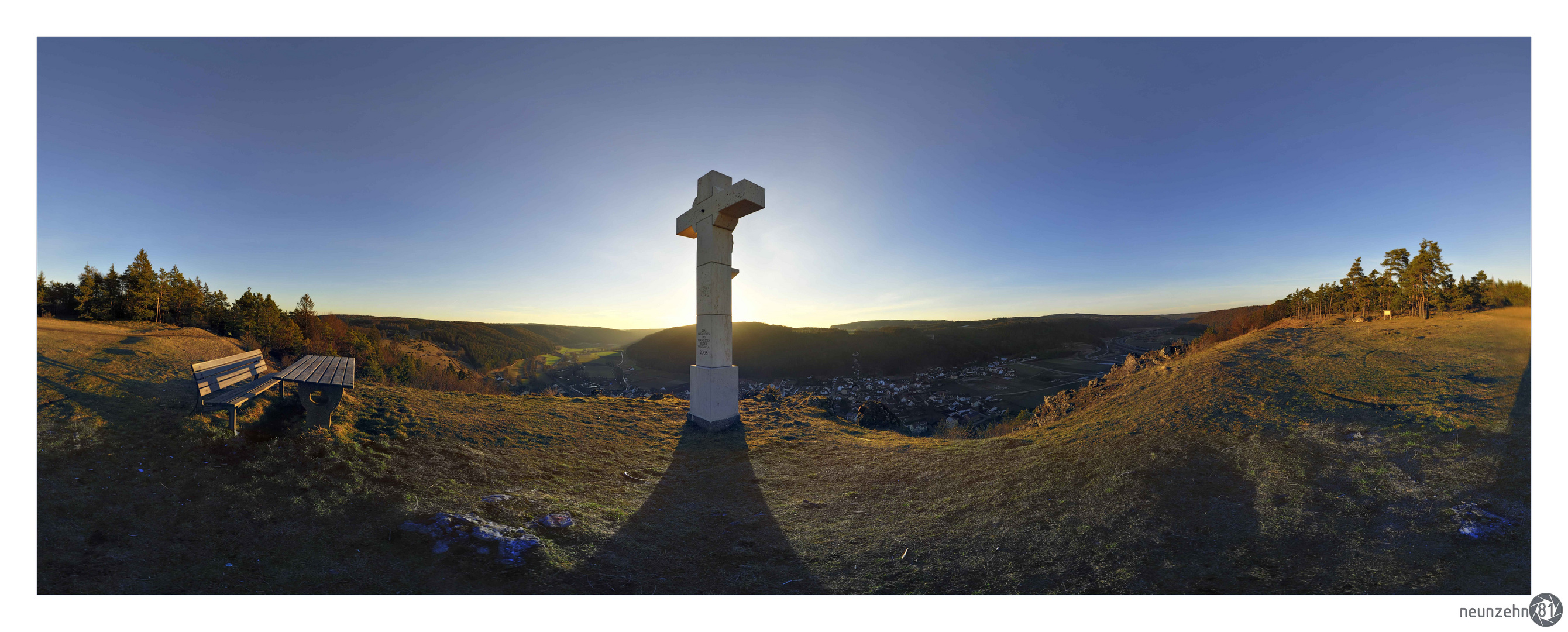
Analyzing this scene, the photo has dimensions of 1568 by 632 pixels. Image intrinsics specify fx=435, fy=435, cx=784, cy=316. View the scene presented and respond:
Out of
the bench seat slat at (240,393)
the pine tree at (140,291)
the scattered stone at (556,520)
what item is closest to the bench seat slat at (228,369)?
the bench seat slat at (240,393)

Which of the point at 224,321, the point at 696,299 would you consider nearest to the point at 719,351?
the point at 696,299

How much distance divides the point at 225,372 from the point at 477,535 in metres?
4.31

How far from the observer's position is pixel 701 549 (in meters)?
3.71

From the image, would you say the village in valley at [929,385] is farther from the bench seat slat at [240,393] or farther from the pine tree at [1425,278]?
the bench seat slat at [240,393]

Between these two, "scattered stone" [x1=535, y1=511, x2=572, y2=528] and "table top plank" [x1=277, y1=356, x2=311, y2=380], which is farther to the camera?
"table top plank" [x1=277, y1=356, x2=311, y2=380]

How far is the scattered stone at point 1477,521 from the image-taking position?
3066 mm

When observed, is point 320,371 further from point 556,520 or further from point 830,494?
point 830,494

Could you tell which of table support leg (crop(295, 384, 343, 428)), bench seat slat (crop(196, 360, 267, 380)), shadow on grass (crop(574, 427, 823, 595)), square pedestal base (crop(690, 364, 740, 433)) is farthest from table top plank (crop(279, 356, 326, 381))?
square pedestal base (crop(690, 364, 740, 433))

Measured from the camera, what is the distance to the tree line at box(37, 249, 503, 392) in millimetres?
8898

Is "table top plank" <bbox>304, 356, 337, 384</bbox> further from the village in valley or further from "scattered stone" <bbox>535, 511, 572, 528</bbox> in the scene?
the village in valley

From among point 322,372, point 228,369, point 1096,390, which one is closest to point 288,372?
point 322,372

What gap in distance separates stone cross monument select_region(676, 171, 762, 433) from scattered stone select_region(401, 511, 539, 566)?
4318 mm

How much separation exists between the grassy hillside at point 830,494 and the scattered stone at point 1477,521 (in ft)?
0.22

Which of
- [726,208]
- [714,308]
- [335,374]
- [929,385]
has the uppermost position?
[726,208]
